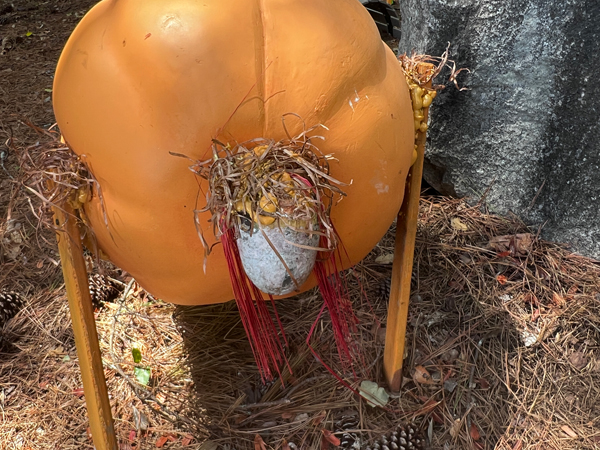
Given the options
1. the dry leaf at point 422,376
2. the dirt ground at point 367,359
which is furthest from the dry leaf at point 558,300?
the dry leaf at point 422,376

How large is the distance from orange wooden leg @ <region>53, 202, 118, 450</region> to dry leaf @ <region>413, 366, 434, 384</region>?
3.49ft

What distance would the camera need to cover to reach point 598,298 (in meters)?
2.16

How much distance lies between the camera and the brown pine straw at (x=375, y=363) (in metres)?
1.86

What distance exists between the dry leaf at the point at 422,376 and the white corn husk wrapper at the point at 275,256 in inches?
40.4

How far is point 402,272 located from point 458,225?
32.2 inches

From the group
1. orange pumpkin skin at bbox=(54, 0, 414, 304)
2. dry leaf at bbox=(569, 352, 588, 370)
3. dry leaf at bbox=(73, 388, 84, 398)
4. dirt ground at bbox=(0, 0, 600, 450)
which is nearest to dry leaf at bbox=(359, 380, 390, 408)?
dirt ground at bbox=(0, 0, 600, 450)

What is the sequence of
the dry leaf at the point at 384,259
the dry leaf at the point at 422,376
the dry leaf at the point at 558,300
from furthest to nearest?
the dry leaf at the point at 384,259, the dry leaf at the point at 558,300, the dry leaf at the point at 422,376

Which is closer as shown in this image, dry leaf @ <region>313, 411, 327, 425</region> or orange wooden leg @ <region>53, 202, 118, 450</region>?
orange wooden leg @ <region>53, 202, 118, 450</region>

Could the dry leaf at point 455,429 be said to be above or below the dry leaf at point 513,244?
below

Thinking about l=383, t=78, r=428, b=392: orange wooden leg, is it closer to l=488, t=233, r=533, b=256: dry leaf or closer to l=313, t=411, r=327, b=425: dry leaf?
l=313, t=411, r=327, b=425: dry leaf

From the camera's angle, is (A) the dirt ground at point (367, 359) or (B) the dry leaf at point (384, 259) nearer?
(A) the dirt ground at point (367, 359)

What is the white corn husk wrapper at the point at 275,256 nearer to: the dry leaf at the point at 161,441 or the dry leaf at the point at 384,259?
the dry leaf at the point at 161,441

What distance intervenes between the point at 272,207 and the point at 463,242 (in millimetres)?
1585

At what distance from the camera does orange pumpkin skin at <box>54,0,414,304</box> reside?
1.17 m
